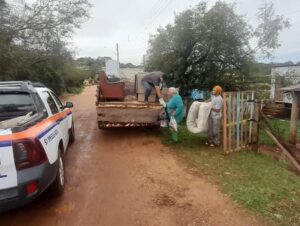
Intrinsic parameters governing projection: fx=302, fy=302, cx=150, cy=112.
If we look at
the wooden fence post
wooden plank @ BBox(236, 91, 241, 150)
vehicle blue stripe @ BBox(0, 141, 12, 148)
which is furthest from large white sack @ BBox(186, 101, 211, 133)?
vehicle blue stripe @ BBox(0, 141, 12, 148)

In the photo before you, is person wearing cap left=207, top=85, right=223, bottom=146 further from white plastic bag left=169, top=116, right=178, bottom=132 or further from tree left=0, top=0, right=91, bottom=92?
tree left=0, top=0, right=91, bottom=92

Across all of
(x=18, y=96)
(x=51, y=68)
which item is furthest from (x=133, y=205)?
(x=51, y=68)

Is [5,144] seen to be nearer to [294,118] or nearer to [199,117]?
[199,117]

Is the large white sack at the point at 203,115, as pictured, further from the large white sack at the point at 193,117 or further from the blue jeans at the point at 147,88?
the blue jeans at the point at 147,88

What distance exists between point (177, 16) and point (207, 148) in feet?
25.6

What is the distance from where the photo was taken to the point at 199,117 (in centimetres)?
801

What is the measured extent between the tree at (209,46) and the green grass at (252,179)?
6.34 m

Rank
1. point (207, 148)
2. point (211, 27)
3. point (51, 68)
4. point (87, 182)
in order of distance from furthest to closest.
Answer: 1. point (51, 68)
2. point (211, 27)
3. point (207, 148)
4. point (87, 182)

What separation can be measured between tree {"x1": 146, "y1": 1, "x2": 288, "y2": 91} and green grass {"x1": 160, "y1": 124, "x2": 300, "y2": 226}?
20.8 ft

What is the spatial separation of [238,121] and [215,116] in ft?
1.95

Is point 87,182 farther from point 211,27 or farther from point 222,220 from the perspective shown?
point 211,27

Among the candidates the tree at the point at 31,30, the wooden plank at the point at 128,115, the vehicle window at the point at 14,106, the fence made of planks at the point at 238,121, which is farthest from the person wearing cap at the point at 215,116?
the tree at the point at 31,30

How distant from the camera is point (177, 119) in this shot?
845cm

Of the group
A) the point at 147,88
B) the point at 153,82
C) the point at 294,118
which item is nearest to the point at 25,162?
the point at 153,82
